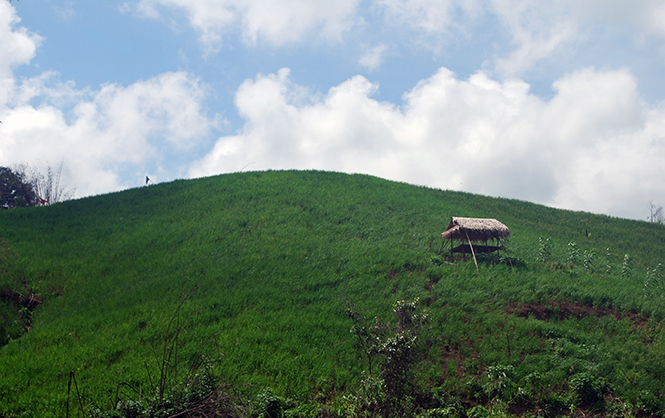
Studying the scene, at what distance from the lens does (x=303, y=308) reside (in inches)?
581

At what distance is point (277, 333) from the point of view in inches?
502

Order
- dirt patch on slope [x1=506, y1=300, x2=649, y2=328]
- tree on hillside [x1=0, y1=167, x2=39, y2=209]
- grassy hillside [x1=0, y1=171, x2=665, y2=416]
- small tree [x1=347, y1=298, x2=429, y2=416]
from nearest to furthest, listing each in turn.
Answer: small tree [x1=347, y1=298, x2=429, y2=416] < grassy hillside [x1=0, y1=171, x2=665, y2=416] < dirt patch on slope [x1=506, y1=300, x2=649, y2=328] < tree on hillside [x1=0, y1=167, x2=39, y2=209]

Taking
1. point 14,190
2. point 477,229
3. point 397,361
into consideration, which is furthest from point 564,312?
point 14,190

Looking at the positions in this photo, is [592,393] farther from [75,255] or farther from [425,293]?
[75,255]

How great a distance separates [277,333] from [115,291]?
7889 mm

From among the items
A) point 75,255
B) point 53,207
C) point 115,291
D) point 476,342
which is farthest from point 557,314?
point 53,207

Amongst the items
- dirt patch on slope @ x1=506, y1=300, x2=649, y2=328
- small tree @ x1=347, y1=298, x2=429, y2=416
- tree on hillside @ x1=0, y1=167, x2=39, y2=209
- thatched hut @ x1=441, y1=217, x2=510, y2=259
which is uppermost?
tree on hillside @ x1=0, y1=167, x2=39, y2=209

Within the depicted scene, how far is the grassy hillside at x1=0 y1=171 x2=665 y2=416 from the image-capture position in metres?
10.2

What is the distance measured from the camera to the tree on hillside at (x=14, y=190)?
45625 mm

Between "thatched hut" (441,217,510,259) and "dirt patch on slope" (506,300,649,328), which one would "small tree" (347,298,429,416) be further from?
"thatched hut" (441,217,510,259)

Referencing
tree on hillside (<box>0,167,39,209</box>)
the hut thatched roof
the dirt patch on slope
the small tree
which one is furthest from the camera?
tree on hillside (<box>0,167,39,209</box>)

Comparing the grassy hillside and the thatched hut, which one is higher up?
the thatched hut

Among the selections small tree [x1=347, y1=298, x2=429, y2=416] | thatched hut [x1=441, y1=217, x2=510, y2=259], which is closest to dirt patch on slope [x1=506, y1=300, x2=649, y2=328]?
thatched hut [x1=441, y1=217, x2=510, y2=259]

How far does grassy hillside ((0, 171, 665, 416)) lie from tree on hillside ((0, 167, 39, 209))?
23948 millimetres
